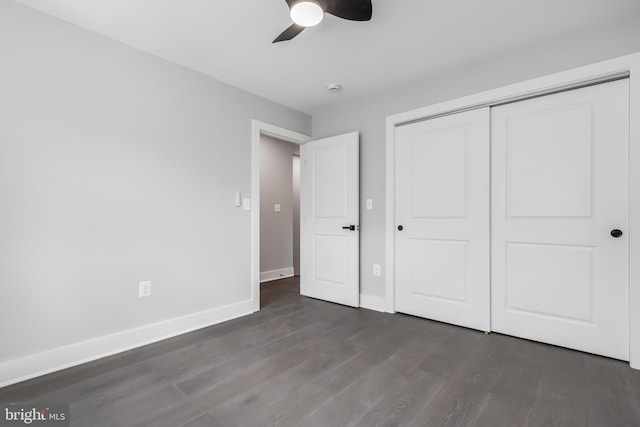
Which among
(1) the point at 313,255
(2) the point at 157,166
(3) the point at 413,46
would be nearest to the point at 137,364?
(2) the point at 157,166

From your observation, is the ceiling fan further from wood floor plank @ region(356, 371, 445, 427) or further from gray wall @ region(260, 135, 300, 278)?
gray wall @ region(260, 135, 300, 278)

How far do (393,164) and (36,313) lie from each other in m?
3.12

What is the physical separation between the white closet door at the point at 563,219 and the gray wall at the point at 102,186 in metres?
2.52

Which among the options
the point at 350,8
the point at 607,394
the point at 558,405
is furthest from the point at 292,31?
the point at 607,394

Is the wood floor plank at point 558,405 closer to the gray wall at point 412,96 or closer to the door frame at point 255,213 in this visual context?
the gray wall at point 412,96

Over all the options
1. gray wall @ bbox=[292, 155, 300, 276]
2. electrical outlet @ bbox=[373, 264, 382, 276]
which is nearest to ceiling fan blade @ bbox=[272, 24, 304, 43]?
electrical outlet @ bbox=[373, 264, 382, 276]

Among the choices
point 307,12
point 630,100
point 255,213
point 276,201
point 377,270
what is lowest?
point 377,270

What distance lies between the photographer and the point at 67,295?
2.10 meters

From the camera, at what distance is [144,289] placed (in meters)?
2.48

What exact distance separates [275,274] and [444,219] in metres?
3.01

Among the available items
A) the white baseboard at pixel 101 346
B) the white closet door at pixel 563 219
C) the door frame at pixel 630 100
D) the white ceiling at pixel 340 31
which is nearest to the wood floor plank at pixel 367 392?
the white closet door at pixel 563 219

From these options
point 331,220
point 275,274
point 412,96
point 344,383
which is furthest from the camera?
point 275,274

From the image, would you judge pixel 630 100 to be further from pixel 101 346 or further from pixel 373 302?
pixel 101 346

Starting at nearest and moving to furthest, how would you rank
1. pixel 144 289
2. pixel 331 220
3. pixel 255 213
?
pixel 144 289, pixel 255 213, pixel 331 220
